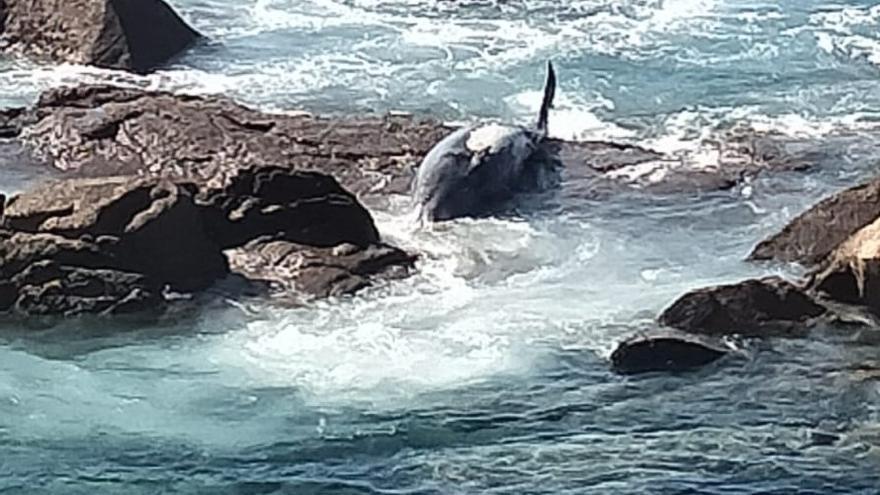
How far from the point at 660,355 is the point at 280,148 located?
20.7ft

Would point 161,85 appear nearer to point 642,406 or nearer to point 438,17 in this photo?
point 438,17

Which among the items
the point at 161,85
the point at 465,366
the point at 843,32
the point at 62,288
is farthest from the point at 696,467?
the point at 843,32

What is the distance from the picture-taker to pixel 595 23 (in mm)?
25047

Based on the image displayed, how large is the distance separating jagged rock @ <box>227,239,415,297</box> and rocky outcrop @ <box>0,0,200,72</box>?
284 inches

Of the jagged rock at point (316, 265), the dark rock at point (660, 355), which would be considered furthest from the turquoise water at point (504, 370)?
the jagged rock at point (316, 265)

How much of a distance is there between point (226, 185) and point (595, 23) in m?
9.88

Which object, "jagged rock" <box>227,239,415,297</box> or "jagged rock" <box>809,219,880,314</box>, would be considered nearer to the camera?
"jagged rock" <box>809,219,880,314</box>

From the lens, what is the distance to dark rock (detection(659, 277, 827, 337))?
1393 centimetres

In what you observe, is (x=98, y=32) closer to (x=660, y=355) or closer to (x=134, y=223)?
(x=134, y=223)

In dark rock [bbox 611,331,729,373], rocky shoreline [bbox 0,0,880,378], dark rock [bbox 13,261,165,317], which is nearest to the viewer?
dark rock [bbox 611,331,729,373]

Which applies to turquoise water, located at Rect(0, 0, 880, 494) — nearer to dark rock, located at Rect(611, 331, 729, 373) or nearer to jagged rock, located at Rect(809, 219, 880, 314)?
dark rock, located at Rect(611, 331, 729, 373)

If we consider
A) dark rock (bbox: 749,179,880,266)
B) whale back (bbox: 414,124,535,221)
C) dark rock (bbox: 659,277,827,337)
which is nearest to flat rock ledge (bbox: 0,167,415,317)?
whale back (bbox: 414,124,535,221)

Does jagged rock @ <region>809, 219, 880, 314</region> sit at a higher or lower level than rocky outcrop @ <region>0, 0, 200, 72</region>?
lower

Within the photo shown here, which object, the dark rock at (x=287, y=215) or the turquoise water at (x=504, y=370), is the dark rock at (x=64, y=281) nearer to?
the turquoise water at (x=504, y=370)
